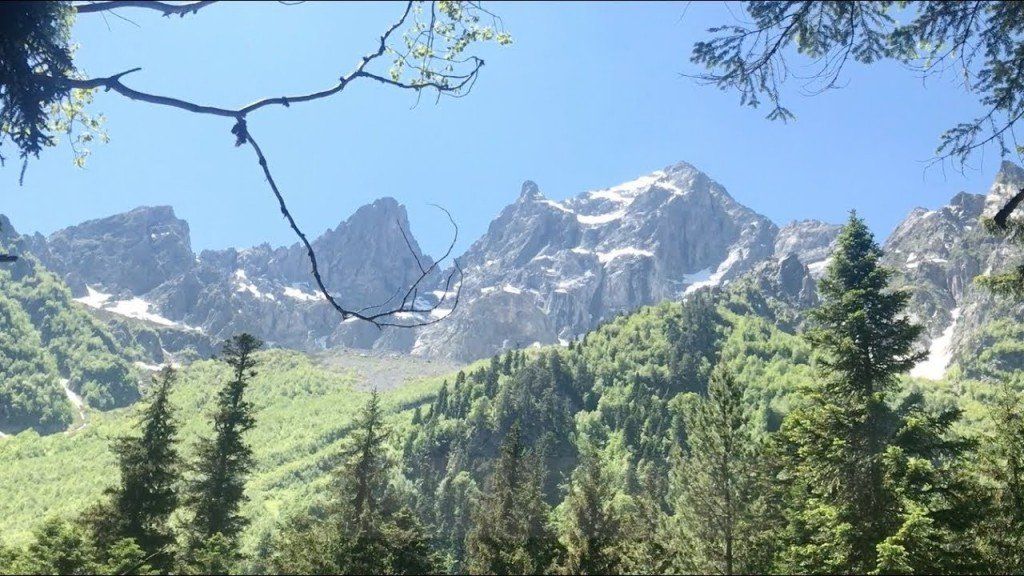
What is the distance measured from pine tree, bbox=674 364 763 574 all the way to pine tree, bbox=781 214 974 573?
1392mm

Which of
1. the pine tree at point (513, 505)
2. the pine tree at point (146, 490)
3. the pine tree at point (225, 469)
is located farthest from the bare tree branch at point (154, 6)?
the pine tree at point (513, 505)

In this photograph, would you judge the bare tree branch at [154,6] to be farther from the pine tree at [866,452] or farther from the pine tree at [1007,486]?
the pine tree at [1007,486]

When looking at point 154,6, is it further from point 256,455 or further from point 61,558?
point 256,455

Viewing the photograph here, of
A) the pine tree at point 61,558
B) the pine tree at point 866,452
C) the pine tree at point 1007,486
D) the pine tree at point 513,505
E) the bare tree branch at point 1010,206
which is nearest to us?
the bare tree branch at point 1010,206

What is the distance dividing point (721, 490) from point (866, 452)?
13.7 ft

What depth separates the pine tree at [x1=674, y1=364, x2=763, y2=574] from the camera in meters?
18.2

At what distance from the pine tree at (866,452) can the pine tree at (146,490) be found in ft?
55.2

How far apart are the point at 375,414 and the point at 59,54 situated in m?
24.5

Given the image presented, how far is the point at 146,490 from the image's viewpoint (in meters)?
18.8

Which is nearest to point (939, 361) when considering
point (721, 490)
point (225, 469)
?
point (721, 490)

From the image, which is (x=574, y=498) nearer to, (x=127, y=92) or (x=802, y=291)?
(x=127, y=92)

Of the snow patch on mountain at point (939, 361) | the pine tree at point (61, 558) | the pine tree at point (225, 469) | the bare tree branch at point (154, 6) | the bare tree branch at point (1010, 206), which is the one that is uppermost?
the snow patch on mountain at point (939, 361)

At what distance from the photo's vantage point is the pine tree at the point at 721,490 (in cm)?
1820

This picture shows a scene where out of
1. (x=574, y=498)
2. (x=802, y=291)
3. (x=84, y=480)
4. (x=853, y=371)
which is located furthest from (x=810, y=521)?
(x=802, y=291)
